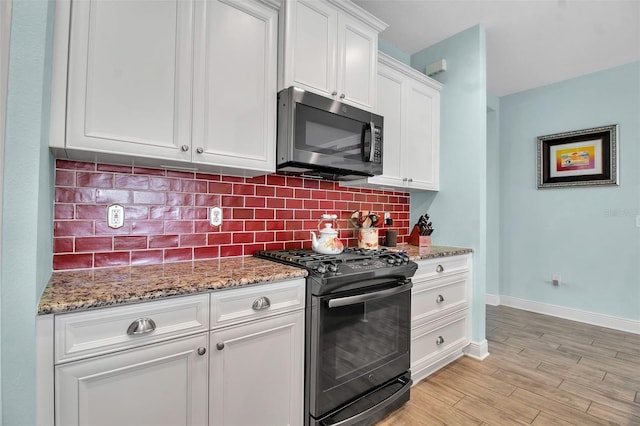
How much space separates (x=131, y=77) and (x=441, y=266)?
219 centimetres

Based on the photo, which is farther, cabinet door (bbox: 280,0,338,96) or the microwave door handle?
the microwave door handle

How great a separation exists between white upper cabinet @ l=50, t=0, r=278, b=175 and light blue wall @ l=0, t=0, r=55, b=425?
0.91 ft

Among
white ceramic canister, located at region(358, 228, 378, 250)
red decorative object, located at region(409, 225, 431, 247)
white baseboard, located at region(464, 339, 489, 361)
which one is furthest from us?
red decorative object, located at region(409, 225, 431, 247)

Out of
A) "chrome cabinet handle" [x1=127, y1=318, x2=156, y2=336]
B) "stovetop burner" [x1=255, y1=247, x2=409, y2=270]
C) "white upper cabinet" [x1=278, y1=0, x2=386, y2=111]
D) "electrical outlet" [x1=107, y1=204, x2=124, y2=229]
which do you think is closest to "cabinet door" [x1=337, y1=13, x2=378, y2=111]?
"white upper cabinet" [x1=278, y1=0, x2=386, y2=111]

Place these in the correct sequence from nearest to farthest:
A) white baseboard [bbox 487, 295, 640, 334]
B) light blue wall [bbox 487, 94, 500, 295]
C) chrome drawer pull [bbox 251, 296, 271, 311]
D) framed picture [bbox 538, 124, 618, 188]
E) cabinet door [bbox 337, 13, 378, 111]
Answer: chrome drawer pull [bbox 251, 296, 271, 311] < cabinet door [bbox 337, 13, 378, 111] < white baseboard [bbox 487, 295, 640, 334] < framed picture [bbox 538, 124, 618, 188] < light blue wall [bbox 487, 94, 500, 295]

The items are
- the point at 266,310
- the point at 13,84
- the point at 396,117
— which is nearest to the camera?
the point at 13,84

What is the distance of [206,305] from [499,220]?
164 inches

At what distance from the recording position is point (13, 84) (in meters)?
0.89

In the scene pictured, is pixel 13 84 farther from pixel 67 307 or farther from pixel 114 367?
pixel 114 367

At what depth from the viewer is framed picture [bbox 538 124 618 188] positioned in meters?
3.37

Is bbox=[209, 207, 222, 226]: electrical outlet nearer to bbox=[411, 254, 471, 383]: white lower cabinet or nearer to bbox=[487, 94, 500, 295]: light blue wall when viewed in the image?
bbox=[411, 254, 471, 383]: white lower cabinet

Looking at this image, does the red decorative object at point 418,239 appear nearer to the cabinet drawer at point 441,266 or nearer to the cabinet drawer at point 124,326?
the cabinet drawer at point 441,266

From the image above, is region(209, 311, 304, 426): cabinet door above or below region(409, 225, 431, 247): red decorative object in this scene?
below

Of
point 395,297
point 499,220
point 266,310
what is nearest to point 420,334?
point 395,297
